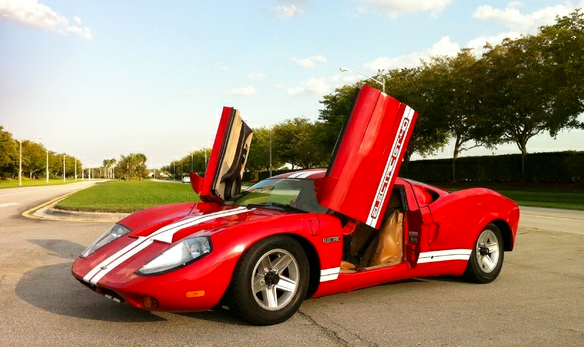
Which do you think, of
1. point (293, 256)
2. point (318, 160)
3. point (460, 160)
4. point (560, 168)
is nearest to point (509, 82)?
point (560, 168)

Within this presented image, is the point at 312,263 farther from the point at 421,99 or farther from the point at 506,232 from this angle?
the point at 421,99

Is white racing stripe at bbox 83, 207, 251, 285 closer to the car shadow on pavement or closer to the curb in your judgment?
the car shadow on pavement

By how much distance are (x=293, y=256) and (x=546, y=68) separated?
27.6 meters

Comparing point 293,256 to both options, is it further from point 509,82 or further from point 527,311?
point 509,82

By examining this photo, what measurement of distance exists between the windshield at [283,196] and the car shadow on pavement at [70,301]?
1.12 metres

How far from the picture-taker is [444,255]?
5.33 metres

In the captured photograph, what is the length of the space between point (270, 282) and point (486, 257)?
298 cm

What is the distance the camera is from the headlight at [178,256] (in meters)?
3.75

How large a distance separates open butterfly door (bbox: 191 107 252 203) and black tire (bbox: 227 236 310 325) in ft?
4.95

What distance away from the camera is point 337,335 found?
3832 millimetres

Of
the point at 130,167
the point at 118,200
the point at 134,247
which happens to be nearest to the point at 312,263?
the point at 134,247

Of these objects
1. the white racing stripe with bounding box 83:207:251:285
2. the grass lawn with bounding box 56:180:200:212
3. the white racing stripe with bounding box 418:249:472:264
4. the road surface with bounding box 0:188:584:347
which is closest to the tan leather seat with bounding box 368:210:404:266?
the white racing stripe with bounding box 418:249:472:264

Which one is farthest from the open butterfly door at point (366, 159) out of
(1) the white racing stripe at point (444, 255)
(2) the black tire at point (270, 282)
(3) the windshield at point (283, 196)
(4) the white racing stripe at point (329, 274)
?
(1) the white racing stripe at point (444, 255)

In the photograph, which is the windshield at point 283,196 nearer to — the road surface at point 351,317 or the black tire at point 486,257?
the road surface at point 351,317
